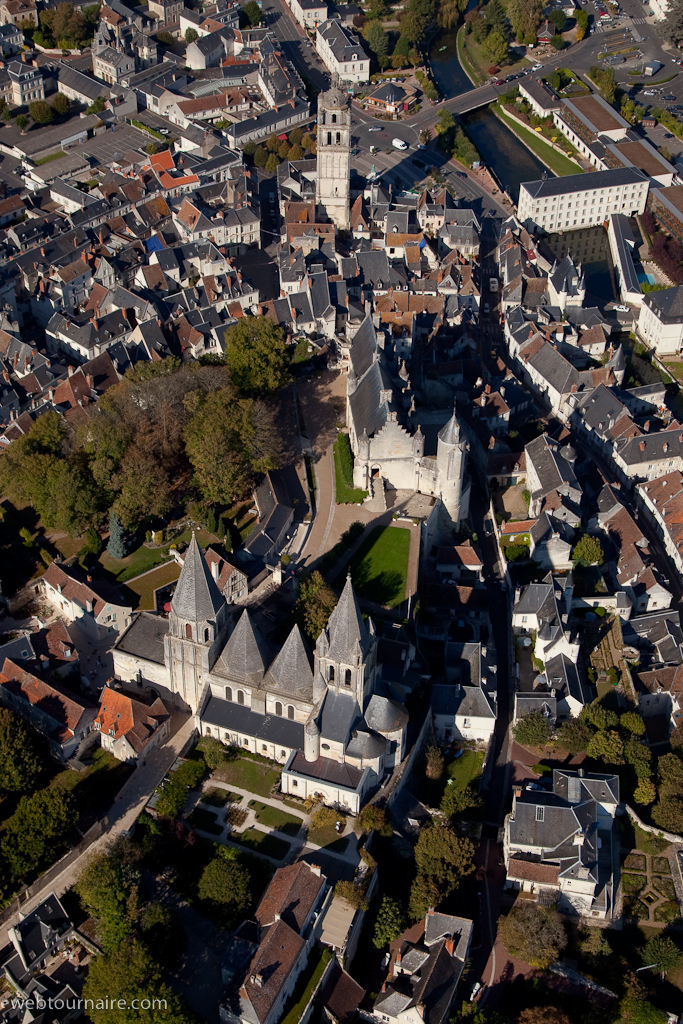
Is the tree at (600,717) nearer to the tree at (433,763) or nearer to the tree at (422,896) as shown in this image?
the tree at (433,763)

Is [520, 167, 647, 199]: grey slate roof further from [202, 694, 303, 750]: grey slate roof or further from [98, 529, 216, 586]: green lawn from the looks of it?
[202, 694, 303, 750]: grey slate roof

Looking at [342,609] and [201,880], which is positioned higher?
[342,609]

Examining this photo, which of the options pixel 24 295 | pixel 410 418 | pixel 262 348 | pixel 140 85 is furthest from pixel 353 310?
pixel 140 85

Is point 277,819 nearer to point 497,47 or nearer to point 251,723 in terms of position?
point 251,723

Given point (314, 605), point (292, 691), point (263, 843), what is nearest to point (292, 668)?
point (292, 691)

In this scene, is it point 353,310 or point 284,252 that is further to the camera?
point 284,252

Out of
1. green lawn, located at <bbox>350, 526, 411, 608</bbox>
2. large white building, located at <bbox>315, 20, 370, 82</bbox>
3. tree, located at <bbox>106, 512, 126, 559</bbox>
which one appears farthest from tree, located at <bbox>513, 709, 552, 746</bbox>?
large white building, located at <bbox>315, 20, 370, 82</bbox>

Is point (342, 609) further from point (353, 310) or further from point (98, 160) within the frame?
point (98, 160)

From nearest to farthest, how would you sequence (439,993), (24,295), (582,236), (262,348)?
(439,993)
(262,348)
(24,295)
(582,236)
